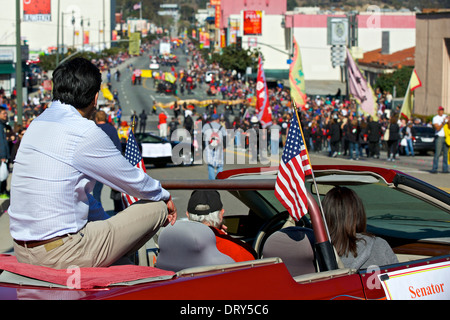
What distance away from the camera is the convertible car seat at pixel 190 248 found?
3.64m

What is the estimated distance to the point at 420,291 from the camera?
3596 mm

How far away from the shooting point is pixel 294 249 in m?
3.78

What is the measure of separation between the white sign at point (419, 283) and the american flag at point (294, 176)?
54cm

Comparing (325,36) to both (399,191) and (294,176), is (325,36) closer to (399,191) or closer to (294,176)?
(399,191)

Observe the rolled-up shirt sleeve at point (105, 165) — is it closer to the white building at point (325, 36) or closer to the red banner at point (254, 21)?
the white building at point (325, 36)

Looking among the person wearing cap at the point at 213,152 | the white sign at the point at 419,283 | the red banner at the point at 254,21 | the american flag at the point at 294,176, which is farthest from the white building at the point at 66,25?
the white sign at the point at 419,283

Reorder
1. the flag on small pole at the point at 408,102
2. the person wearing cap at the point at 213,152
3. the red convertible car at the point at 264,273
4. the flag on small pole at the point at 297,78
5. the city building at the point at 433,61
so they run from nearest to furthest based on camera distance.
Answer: the red convertible car at the point at 264,273 < the person wearing cap at the point at 213,152 < the flag on small pole at the point at 408,102 < the flag on small pole at the point at 297,78 < the city building at the point at 433,61

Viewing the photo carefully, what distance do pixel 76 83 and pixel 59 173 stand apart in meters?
0.45

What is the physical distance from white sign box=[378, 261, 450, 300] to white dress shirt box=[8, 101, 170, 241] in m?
1.33

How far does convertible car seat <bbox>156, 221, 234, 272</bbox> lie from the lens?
3.64 meters

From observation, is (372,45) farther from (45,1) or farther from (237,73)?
(45,1)

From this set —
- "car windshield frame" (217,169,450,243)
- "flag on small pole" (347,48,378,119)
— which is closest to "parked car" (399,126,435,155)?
"flag on small pole" (347,48,378,119)

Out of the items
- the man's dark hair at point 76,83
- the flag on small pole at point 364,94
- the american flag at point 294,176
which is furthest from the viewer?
the flag on small pole at point 364,94

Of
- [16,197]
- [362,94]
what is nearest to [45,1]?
[362,94]
